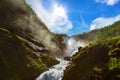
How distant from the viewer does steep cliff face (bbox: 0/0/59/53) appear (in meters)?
103

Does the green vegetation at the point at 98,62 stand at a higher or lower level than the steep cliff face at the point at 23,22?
lower

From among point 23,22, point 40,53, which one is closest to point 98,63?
point 40,53

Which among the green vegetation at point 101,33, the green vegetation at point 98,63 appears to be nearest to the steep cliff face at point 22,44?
the green vegetation at point 98,63

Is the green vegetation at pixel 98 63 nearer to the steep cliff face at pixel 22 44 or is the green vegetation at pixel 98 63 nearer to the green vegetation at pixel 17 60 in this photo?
the green vegetation at pixel 17 60

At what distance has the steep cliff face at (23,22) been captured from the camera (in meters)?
103

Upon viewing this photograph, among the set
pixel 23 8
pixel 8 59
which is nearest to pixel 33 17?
pixel 23 8

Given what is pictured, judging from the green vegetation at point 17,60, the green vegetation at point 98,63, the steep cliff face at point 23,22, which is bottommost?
the green vegetation at point 98,63

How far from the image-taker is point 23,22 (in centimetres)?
10825

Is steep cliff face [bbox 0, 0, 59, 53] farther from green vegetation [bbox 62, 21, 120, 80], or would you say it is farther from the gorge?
green vegetation [bbox 62, 21, 120, 80]

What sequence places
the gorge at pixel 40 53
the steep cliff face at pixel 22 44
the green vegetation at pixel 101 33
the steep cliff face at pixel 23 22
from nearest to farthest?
1. the gorge at pixel 40 53
2. the steep cliff face at pixel 22 44
3. the steep cliff face at pixel 23 22
4. the green vegetation at pixel 101 33

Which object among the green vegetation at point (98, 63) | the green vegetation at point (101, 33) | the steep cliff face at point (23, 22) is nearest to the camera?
the green vegetation at point (98, 63)

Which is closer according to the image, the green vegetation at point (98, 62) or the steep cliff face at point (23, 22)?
the green vegetation at point (98, 62)

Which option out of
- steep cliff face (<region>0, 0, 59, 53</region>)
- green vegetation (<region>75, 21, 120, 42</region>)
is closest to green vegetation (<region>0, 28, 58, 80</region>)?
steep cliff face (<region>0, 0, 59, 53</region>)

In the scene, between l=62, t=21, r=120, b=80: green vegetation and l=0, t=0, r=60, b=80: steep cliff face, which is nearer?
l=62, t=21, r=120, b=80: green vegetation
